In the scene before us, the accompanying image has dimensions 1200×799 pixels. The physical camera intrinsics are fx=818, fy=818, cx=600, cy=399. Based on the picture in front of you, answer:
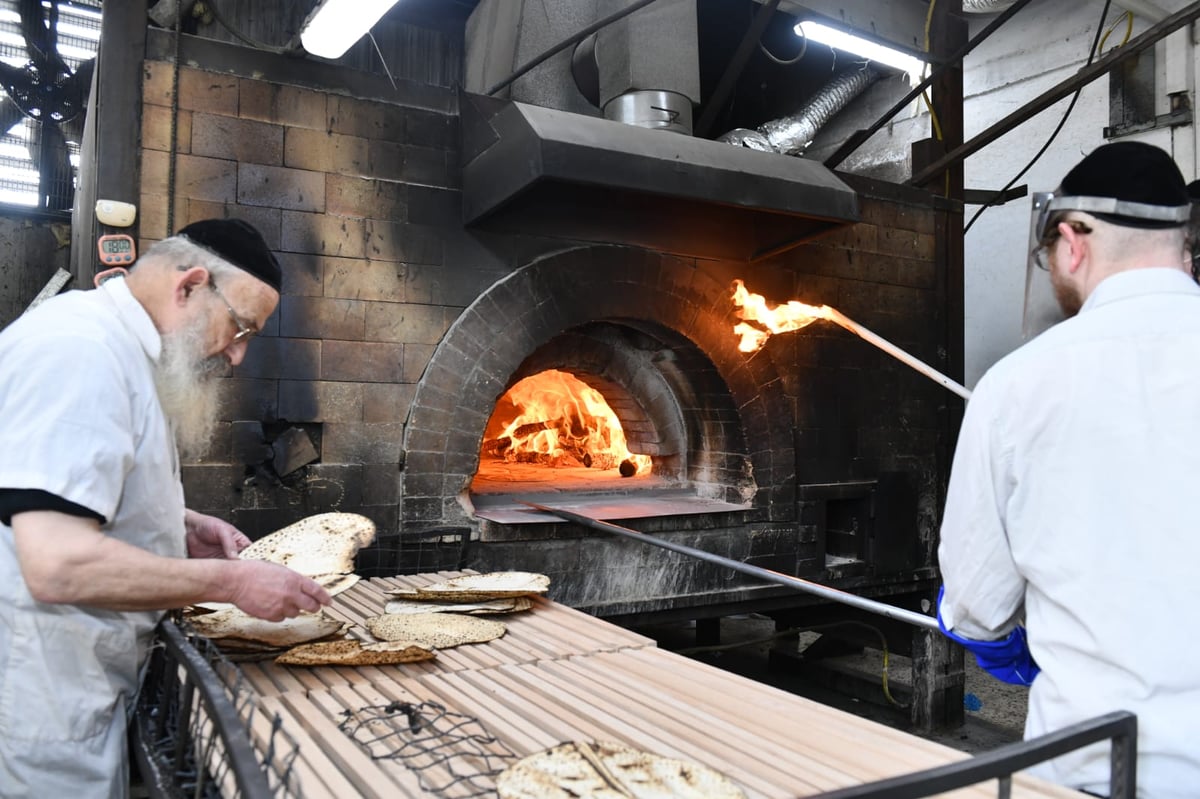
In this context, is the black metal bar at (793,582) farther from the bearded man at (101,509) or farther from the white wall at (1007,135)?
the white wall at (1007,135)

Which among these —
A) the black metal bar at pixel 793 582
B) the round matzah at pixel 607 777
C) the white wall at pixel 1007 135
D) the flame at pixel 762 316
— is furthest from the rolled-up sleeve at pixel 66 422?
the white wall at pixel 1007 135

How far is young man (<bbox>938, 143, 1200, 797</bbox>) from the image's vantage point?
4.55 ft

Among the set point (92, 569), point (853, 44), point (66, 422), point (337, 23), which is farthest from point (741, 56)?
point (92, 569)

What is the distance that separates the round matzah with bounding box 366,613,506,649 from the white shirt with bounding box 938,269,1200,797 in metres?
1.31

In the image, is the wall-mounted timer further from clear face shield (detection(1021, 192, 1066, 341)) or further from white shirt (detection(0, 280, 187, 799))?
clear face shield (detection(1021, 192, 1066, 341))

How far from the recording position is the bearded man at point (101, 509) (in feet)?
5.02

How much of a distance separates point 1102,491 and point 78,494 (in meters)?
1.87

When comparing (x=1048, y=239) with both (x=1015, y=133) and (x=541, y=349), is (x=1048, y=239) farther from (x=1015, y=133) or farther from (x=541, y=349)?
(x=1015, y=133)

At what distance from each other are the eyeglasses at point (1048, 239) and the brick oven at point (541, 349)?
Answer: 2479 millimetres

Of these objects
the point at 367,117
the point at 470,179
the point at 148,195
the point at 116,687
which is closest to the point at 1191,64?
the point at 470,179

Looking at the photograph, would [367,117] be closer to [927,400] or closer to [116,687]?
[116,687]

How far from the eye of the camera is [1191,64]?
22.4ft

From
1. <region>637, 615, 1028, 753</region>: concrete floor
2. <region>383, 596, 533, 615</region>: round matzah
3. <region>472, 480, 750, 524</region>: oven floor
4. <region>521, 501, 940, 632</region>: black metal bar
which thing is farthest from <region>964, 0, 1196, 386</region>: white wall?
<region>383, 596, 533, 615</region>: round matzah

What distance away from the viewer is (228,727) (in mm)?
1261
